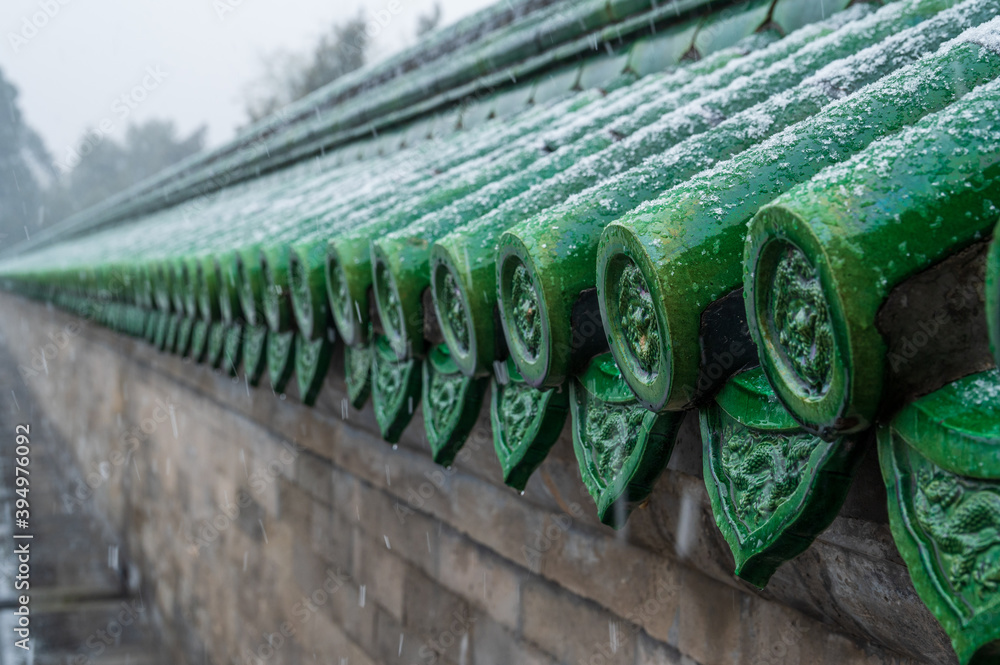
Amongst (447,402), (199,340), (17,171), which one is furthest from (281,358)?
(17,171)

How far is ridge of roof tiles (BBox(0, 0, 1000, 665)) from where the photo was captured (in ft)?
2.46

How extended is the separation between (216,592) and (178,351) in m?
1.70

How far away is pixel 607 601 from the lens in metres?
1.91

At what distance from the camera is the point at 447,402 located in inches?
68.7

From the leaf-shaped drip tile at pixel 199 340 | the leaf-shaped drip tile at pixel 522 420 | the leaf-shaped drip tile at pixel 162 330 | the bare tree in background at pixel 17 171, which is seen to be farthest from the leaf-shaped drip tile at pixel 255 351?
the bare tree in background at pixel 17 171

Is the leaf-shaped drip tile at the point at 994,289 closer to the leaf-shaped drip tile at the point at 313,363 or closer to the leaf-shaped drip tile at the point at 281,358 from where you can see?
the leaf-shaped drip tile at the point at 313,363

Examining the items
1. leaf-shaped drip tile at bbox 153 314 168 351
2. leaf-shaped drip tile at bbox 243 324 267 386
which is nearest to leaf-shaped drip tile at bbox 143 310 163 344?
leaf-shaped drip tile at bbox 153 314 168 351

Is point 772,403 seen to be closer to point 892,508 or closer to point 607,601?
point 892,508

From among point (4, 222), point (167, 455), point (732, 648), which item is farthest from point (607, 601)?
point (4, 222)

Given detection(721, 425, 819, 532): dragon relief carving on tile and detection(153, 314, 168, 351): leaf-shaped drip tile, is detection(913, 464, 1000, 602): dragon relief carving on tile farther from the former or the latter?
detection(153, 314, 168, 351): leaf-shaped drip tile

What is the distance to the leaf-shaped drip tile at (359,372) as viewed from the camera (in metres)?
2.16

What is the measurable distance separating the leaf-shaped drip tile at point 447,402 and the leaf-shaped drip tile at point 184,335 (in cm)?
233

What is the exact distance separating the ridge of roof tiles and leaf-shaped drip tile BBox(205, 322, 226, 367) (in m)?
0.67

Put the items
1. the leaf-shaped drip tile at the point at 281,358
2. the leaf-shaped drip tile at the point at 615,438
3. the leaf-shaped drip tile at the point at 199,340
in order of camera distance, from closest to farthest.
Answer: the leaf-shaped drip tile at the point at 615,438, the leaf-shaped drip tile at the point at 281,358, the leaf-shaped drip tile at the point at 199,340
